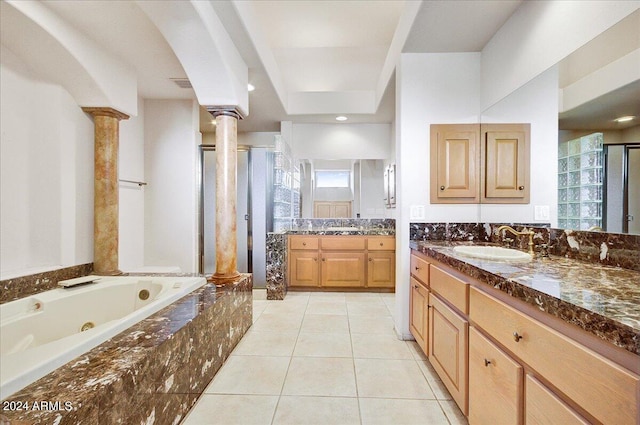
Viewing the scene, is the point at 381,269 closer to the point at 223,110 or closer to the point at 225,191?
the point at 225,191

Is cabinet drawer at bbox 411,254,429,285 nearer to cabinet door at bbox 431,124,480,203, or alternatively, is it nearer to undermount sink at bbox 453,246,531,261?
undermount sink at bbox 453,246,531,261

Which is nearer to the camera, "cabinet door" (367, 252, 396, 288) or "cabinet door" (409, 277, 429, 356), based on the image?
"cabinet door" (409, 277, 429, 356)

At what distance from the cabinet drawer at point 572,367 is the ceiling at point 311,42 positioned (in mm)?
1106

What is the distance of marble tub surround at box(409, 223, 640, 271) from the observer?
1.22 meters

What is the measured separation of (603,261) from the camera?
51.6 inches

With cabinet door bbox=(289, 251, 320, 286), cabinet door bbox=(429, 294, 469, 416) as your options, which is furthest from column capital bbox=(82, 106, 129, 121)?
cabinet door bbox=(429, 294, 469, 416)

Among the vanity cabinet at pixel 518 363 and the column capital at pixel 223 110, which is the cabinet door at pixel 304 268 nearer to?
the column capital at pixel 223 110

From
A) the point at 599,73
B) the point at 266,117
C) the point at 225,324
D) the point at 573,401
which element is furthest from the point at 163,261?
the point at 599,73

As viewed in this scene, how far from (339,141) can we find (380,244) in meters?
1.65

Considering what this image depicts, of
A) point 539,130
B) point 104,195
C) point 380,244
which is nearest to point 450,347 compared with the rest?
point 539,130

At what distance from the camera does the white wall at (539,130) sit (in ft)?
5.41

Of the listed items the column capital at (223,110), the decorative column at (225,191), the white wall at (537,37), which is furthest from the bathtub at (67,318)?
the white wall at (537,37)

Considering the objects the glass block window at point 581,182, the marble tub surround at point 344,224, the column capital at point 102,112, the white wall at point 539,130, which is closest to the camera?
the glass block window at point 581,182

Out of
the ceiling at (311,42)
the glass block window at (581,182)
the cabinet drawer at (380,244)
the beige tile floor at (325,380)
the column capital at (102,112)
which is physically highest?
the ceiling at (311,42)
